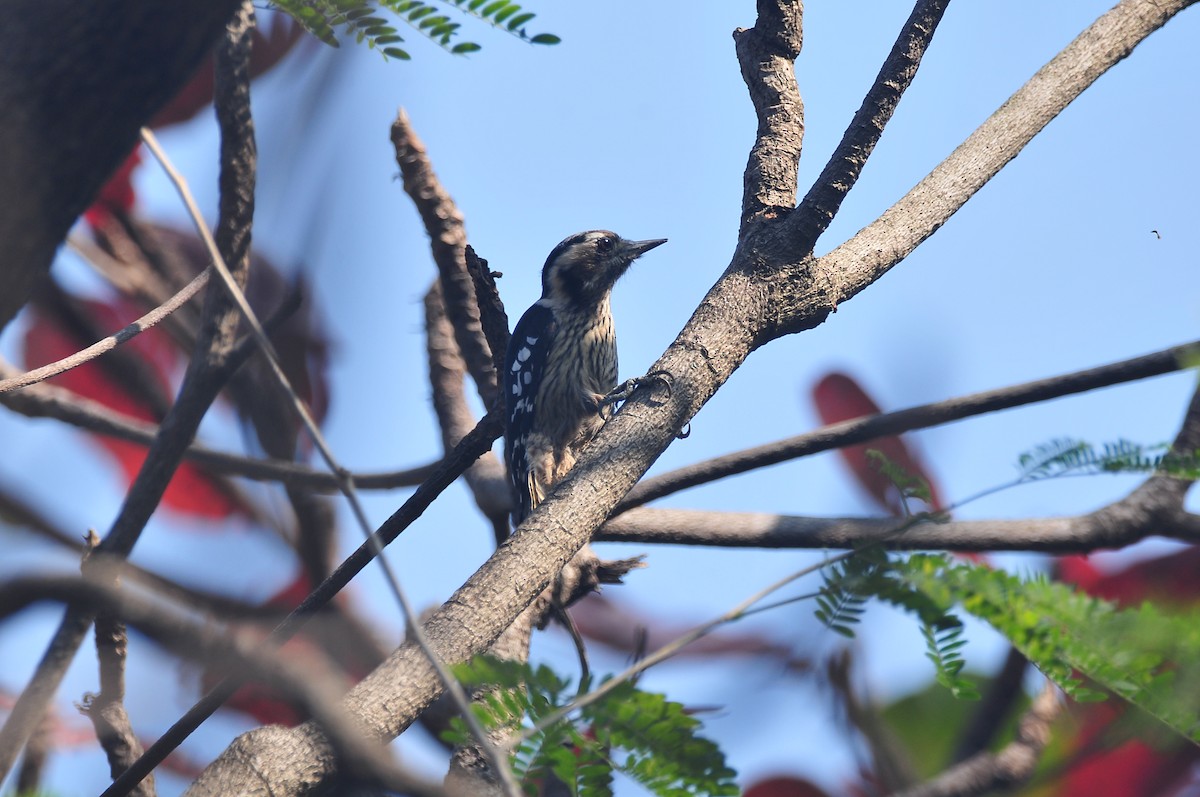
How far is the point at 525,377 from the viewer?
507 cm

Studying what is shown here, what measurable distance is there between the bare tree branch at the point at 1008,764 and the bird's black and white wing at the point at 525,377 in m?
2.20

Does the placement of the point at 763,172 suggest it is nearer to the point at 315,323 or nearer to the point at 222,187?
the point at 222,187

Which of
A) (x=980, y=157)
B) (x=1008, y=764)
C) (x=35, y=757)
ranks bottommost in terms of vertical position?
(x=1008, y=764)

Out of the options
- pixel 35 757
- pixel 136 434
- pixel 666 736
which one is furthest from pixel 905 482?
pixel 136 434

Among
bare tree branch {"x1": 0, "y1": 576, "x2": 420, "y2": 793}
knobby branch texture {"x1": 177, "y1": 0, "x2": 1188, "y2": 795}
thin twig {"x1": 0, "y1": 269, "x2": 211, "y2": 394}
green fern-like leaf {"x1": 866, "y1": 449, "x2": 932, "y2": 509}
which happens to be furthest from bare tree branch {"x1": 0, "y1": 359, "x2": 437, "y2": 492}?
bare tree branch {"x1": 0, "y1": 576, "x2": 420, "y2": 793}

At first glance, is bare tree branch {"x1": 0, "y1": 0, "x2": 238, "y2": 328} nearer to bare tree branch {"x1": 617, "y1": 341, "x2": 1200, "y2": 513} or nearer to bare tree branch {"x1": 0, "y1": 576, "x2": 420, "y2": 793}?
bare tree branch {"x1": 0, "y1": 576, "x2": 420, "y2": 793}

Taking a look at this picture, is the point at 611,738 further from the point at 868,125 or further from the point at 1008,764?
the point at 1008,764

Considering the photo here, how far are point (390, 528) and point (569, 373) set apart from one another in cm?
277

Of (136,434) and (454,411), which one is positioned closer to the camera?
(136,434)

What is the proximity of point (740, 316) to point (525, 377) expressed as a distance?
2.83 metres

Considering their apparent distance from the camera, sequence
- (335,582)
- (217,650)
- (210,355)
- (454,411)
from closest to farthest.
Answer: (217,650), (335,582), (210,355), (454,411)

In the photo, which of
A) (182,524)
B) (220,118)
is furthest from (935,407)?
(182,524)

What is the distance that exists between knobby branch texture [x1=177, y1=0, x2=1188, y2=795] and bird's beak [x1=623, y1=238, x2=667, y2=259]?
257cm

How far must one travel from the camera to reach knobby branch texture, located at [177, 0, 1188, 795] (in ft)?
5.56
